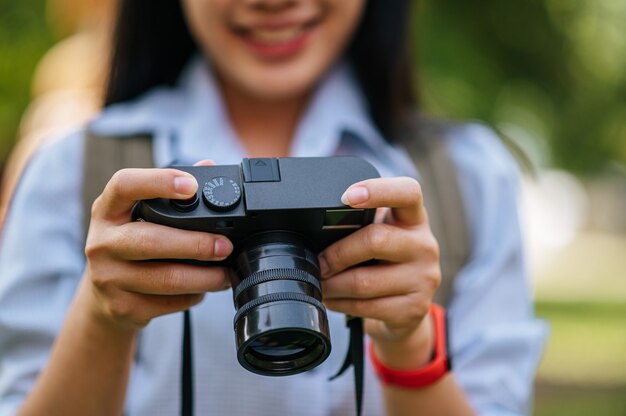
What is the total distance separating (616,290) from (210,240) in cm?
972

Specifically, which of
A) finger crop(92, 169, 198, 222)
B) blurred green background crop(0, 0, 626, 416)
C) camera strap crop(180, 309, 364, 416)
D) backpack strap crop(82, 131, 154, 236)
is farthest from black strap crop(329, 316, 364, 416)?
blurred green background crop(0, 0, 626, 416)

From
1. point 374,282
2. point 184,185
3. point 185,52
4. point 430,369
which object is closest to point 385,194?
point 374,282

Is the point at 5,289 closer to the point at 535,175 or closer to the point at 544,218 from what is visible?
the point at 535,175

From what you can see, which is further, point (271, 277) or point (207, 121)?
point (207, 121)

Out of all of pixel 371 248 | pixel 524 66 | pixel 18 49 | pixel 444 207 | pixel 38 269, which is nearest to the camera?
pixel 371 248

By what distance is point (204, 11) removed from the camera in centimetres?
176

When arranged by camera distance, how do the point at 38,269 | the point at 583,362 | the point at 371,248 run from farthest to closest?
the point at 583,362 → the point at 38,269 → the point at 371,248

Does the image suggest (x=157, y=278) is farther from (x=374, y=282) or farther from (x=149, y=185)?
(x=374, y=282)

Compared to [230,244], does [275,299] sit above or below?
below

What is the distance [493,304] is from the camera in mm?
1785

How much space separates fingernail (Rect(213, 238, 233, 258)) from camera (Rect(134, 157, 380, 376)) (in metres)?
0.02

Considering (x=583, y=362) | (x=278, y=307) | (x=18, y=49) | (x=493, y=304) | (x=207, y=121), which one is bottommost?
(x=278, y=307)

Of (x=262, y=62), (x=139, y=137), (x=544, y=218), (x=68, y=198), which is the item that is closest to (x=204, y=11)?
(x=262, y=62)

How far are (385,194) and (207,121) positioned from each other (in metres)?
0.66
